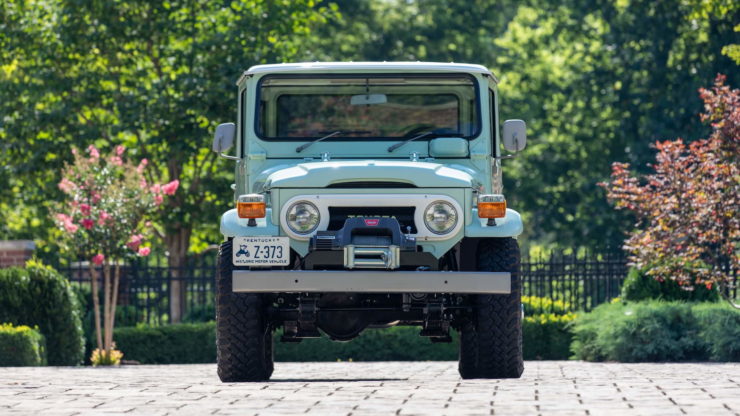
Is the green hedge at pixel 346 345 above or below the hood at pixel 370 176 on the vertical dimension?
below

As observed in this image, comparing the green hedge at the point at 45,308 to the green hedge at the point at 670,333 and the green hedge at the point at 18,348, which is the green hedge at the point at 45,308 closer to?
the green hedge at the point at 18,348

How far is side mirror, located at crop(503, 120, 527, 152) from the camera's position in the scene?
11438mm

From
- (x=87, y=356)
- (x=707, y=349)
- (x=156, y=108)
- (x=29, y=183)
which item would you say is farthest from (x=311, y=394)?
(x=29, y=183)

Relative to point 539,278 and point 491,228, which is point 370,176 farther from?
point 539,278

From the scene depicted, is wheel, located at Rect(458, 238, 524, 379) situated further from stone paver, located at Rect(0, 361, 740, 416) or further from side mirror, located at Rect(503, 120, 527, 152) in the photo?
side mirror, located at Rect(503, 120, 527, 152)

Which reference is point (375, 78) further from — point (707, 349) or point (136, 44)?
point (136, 44)

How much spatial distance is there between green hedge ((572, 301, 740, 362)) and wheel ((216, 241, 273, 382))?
22.8ft

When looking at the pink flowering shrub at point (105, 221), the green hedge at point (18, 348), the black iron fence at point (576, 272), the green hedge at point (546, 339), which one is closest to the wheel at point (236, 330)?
the green hedge at point (18, 348)

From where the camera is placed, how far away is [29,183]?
86.2ft

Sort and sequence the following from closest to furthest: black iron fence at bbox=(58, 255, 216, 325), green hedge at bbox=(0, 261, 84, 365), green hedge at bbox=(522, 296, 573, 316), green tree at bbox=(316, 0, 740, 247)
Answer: green hedge at bbox=(0, 261, 84, 365) < green hedge at bbox=(522, 296, 573, 316) < black iron fence at bbox=(58, 255, 216, 325) < green tree at bbox=(316, 0, 740, 247)

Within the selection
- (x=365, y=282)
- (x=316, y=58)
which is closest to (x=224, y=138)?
(x=365, y=282)

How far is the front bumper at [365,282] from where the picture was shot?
393 inches

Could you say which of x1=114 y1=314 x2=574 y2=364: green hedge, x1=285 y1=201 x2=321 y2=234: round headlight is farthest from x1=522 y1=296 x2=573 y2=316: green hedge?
x1=285 y1=201 x2=321 y2=234: round headlight

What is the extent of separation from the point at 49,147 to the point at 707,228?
40.9ft
